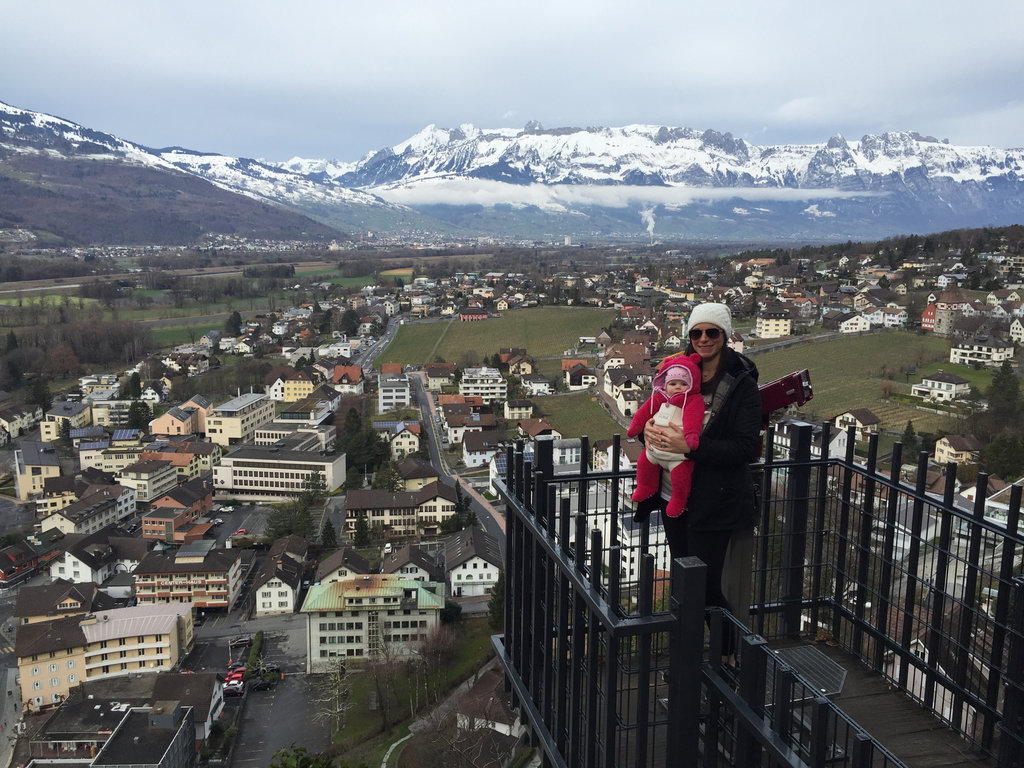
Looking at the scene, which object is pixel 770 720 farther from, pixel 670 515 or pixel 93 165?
pixel 93 165

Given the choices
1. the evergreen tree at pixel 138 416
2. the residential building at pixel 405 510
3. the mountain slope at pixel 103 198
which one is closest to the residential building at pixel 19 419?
the evergreen tree at pixel 138 416

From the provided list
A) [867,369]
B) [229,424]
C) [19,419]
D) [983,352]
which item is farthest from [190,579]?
[983,352]

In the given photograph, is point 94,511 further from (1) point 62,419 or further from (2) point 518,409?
(2) point 518,409

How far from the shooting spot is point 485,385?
21.6 m

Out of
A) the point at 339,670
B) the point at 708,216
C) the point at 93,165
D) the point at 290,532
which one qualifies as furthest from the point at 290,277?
the point at 708,216

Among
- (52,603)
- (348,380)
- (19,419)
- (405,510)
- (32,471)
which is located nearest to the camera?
(52,603)

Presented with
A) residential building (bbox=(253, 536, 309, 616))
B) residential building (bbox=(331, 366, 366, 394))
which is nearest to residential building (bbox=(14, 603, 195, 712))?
residential building (bbox=(253, 536, 309, 616))

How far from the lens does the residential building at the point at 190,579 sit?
1141 cm

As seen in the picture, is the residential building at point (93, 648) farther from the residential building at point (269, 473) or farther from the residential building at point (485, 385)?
the residential building at point (485, 385)

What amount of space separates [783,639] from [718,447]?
0.98m

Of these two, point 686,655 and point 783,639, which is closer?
point 686,655

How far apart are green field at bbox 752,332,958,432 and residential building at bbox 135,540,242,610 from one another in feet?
34.7

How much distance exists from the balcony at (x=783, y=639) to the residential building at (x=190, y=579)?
10618 millimetres

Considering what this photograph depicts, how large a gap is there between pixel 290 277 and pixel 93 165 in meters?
61.8
